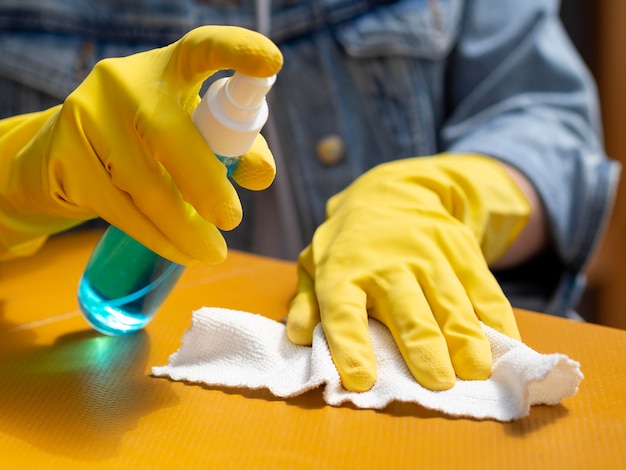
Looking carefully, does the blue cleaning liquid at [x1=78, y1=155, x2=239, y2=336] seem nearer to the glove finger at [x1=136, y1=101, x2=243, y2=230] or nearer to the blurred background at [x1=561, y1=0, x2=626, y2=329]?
the glove finger at [x1=136, y1=101, x2=243, y2=230]

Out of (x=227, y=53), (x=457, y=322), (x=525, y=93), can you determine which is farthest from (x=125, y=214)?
(x=525, y=93)

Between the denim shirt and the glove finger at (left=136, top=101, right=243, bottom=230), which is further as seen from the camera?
the denim shirt

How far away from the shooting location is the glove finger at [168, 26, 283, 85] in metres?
0.41

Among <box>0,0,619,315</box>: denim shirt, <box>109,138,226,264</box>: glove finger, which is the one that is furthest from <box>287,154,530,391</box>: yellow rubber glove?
<box>0,0,619,315</box>: denim shirt

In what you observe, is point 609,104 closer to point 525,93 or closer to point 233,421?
point 525,93

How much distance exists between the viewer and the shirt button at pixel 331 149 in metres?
1.01

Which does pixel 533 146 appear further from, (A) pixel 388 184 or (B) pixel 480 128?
(A) pixel 388 184

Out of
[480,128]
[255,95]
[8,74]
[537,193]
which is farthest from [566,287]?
[8,74]

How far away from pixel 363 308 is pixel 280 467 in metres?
0.16

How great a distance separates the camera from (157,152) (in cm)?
45

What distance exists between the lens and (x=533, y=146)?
0.91 metres

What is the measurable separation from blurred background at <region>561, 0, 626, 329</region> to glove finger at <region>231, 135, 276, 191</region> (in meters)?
1.38

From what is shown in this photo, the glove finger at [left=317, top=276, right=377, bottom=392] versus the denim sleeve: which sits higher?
the glove finger at [left=317, top=276, right=377, bottom=392]

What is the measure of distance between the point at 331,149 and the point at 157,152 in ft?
1.88
